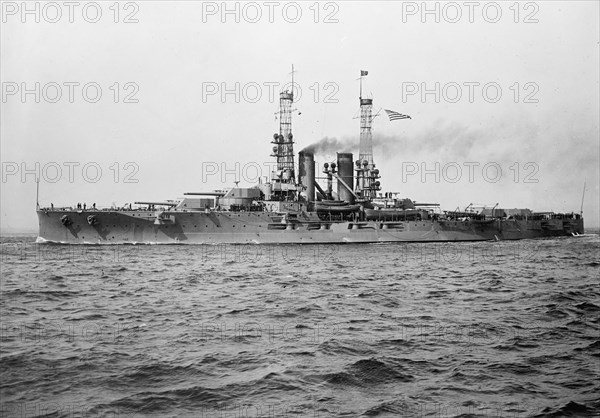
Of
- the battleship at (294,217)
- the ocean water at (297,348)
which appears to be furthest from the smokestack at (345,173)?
the ocean water at (297,348)

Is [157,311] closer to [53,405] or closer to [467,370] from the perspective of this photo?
[53,405]

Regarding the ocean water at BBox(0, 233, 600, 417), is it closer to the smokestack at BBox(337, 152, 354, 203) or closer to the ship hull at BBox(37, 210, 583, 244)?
the ship hull at BBox(37, 210, 583, 244)

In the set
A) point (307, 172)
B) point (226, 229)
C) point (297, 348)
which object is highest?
point (307, 172)

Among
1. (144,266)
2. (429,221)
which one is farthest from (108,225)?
(429,221)

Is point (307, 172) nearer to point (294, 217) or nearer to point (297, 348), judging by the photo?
point (294, 217)

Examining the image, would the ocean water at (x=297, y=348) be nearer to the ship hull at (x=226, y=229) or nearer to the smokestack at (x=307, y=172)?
the ship hull at (x=226, y=229)

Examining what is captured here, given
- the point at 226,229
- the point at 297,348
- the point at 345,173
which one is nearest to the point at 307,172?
the point at 345,173
